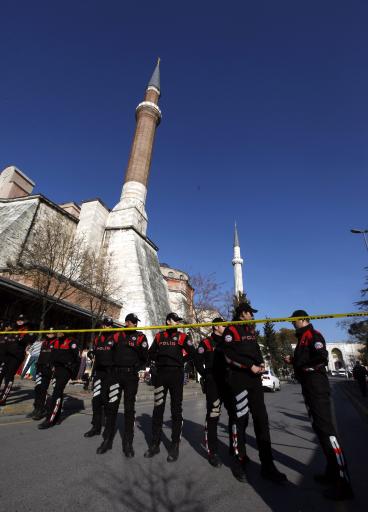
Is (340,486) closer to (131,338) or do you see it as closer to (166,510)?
(166,510)

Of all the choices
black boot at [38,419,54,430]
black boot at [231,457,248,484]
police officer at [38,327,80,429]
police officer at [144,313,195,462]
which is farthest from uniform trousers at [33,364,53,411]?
black boot at [231,457,248,484]

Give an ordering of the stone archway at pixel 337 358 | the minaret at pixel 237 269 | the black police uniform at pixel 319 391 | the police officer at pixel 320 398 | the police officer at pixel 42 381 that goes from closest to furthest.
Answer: the police officer at pixel 320 398 < the black police uniform at pixel 319 391 < the police officer at pixel 42 381 < the minaret at pixel 237 269 < the stone archway at pixel 337 358

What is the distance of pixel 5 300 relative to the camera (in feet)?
49.9

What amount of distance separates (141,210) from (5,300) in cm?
1933

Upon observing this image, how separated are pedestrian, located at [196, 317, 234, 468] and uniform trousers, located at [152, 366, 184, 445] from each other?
451 mm

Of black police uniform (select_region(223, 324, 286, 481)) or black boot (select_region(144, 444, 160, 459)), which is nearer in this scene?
black police uniform (select_region(223, 324, 286, 481))

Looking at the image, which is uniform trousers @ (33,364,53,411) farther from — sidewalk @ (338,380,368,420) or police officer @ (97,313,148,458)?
sidewalk @ (338,380,368,420)

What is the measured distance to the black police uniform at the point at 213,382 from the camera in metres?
4.24

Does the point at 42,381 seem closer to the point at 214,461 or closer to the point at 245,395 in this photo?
the point at 214,461

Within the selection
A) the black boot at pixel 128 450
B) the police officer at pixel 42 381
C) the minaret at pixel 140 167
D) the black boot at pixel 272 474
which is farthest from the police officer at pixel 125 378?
the minaret at pixel 140 167

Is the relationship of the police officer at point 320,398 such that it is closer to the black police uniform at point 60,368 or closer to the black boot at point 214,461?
the black boot at point 214,461

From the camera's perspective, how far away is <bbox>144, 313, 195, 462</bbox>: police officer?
4250 mm

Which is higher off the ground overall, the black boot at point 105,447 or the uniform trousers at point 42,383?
the uniform trousers at point 42,383

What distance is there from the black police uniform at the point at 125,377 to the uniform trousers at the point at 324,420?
247 cm
